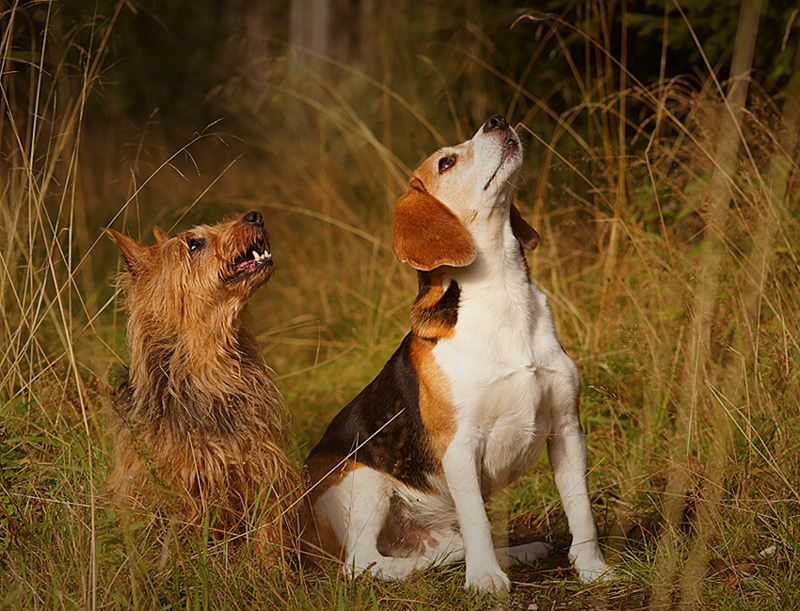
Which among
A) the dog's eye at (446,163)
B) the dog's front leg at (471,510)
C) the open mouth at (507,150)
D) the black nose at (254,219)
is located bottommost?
the dog's front leg at (471,510)

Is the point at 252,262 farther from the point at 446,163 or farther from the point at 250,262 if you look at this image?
the point at 446,163

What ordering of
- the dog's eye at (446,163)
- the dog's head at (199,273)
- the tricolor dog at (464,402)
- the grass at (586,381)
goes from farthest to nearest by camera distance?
the dog's eye at (446,163), the dog's head at (199,273), the tricolor dog at (464,402), the grass at (586,381)

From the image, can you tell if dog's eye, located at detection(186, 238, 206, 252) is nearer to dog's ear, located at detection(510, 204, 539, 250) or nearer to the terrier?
the terrier

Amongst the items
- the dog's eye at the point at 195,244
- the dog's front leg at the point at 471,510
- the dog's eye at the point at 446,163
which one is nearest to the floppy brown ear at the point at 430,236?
the dog's eye at the point at 446,163

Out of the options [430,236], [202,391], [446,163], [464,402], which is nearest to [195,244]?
[202,391]

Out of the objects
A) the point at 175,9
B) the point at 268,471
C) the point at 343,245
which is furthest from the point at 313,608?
the point at 175,9

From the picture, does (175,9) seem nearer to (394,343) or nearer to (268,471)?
(394,343)

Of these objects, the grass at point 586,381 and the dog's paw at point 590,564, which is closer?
the grass at point 586,381

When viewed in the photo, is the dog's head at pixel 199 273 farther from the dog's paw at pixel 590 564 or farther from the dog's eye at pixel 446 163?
the dog's paw at pixel 590 564

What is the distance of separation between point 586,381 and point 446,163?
5.99 ft

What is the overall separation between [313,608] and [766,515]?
1.84 m

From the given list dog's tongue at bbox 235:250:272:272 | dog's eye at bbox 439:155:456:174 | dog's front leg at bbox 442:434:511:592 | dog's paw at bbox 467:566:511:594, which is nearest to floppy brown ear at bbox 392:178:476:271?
dog's eye at bbox 439:155:456:174

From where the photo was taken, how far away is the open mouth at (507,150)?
10.0 ft

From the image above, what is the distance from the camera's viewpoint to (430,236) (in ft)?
10.0
